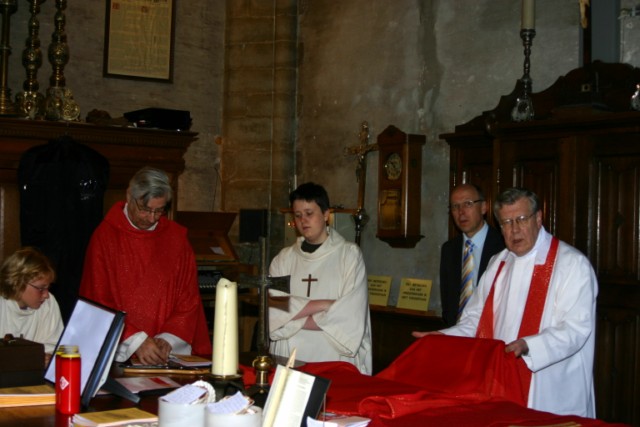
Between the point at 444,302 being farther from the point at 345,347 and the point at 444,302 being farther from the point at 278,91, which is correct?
the point at 278,91

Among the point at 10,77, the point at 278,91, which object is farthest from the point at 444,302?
the point at 10,77

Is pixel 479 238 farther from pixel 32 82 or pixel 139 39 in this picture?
pixel 139 39

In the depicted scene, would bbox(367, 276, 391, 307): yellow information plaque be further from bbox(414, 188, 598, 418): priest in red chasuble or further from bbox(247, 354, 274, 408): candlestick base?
bbox(247, 354, 274, 408): candlestick base

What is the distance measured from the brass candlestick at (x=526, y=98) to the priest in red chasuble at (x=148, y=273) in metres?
2.58

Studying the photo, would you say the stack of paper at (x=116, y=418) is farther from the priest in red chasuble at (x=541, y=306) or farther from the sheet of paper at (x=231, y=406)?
the priest in red chasuble at (x=541, y=306)

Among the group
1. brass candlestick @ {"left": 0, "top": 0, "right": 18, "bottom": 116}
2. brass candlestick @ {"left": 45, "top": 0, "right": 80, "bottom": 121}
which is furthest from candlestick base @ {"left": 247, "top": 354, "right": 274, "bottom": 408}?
brass candlestick @ {"left": 0, "top": 0, "right": 18, "bottom": 116}

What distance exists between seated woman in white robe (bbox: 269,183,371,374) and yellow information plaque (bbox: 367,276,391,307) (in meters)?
3.29

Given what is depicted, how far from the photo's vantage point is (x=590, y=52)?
625 cm

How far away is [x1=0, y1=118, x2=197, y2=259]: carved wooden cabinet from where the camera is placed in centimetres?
671

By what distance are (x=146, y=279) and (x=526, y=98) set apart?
2.95 m

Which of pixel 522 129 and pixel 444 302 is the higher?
pixel 522 129

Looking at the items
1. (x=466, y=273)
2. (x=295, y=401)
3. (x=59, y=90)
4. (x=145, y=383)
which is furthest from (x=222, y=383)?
(x=59, y=90)

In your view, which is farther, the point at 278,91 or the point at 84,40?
the point at 278,91

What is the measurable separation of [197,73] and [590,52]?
4588 mm
